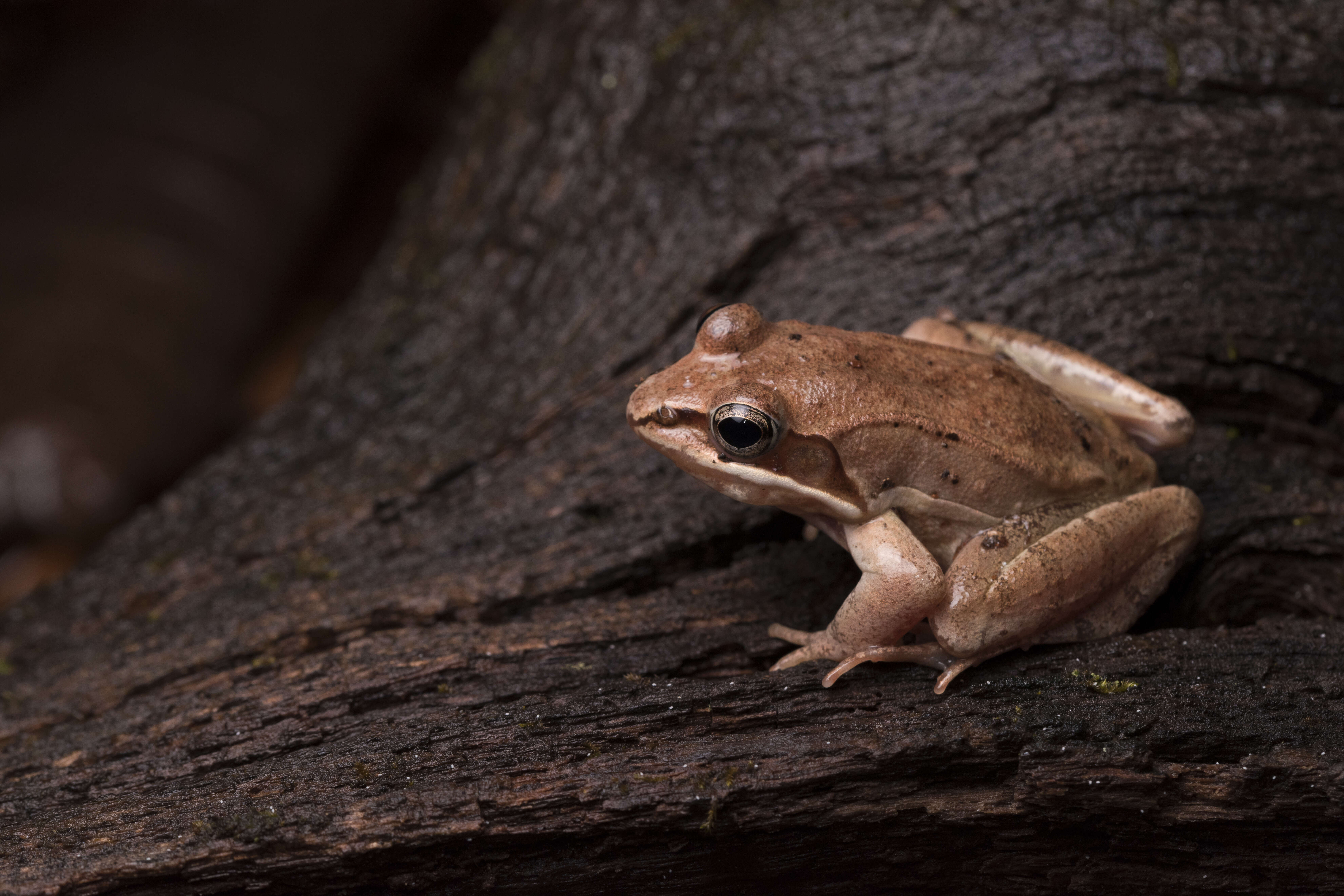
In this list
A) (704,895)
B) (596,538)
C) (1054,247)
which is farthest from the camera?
(1054,247)

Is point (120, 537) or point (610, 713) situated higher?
point (120, 537)

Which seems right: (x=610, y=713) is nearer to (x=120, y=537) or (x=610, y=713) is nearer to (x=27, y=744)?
(x=27, y=744)

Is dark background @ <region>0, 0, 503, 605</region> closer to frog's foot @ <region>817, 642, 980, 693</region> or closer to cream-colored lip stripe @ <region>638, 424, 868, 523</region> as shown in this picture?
cream-colored lip stripe @ <region>638, 424, 868, 523</region>

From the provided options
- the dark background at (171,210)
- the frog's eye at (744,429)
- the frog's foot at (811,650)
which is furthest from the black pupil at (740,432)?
the dark background at (171,210)

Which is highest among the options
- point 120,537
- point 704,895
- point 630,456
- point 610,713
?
point 120,537

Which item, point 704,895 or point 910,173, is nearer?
point 704,895

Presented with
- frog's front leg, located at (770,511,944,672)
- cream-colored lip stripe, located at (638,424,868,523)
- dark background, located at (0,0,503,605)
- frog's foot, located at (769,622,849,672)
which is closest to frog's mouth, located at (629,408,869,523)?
cream-colored lip stripe, located at (638,424,868,523)

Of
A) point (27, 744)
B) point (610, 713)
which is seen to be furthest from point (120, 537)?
point (610, 713)

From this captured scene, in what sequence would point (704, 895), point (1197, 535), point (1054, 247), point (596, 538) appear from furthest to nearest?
1. point (1054, 247)
2. point (596, 538)
3. point (1197, 535)
4. point (704, 895)
